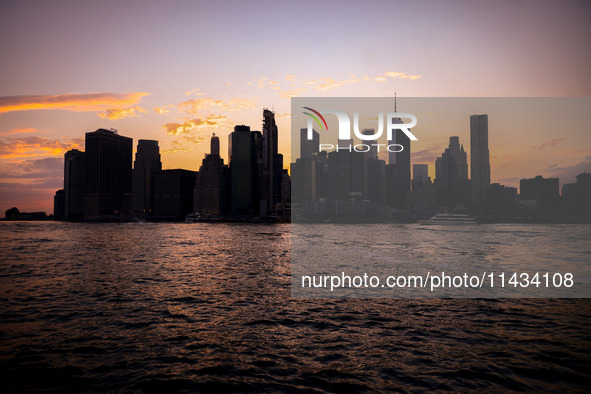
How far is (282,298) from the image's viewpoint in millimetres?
31000

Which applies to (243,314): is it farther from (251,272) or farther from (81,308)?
(251,272)

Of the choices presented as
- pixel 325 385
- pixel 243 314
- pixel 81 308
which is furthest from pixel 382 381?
pixel 81 308

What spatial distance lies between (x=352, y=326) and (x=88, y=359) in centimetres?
1447

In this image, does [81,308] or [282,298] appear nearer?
[81,308]

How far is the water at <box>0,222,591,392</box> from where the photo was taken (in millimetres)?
14727

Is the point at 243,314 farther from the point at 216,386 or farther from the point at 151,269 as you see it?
the point at 151,269

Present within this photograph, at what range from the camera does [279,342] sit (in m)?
19.5

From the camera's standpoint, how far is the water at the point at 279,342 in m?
14.7

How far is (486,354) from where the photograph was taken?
57.5 ft

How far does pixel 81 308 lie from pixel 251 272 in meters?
22.2

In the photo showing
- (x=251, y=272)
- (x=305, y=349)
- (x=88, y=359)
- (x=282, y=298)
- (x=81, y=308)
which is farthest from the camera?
(x=251, y=272)

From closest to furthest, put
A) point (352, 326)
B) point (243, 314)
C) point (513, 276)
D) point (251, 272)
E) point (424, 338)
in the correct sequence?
1. point (424, 338)
2. point (352, 326)
3. point (243, 314)
4. point (513, 276)
5. point (251, 272)

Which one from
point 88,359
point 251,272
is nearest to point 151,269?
point 251,272

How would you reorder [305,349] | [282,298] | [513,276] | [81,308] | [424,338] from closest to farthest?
[305,349], [424,338], [81,308], [282,298], [513,276]
